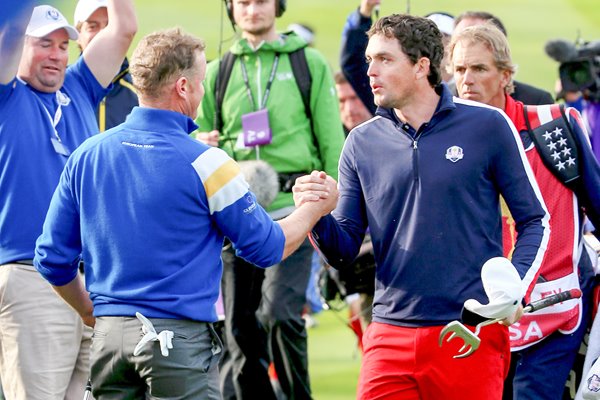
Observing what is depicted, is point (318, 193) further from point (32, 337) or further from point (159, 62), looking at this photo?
point (32, 337)

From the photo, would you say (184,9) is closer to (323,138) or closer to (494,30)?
(323,138)

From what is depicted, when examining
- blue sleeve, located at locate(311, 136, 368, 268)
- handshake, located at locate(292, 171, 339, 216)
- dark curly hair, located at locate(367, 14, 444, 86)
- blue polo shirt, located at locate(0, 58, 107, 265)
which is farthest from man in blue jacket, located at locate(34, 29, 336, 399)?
blue polo shirt, located at locate(0, 58, 107, 265)

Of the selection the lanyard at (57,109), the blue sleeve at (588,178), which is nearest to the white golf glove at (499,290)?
the blue sleeve at (588,178)

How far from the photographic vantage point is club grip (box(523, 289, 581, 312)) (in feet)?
19.0

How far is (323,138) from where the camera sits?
7.95m

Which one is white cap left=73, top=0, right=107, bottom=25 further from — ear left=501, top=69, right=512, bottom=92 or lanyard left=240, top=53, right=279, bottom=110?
ear left=501, top=69, right=512, bottom=92

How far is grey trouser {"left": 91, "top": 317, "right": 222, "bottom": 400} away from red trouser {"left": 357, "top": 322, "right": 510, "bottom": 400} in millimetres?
764

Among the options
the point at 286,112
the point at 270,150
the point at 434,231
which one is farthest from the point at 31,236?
the point at 286,112

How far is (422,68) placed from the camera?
5547 millimetres

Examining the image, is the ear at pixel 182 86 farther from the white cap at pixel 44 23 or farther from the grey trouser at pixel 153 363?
the white cap at pixel 44 23

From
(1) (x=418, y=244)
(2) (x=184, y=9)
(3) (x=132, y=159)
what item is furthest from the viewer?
(2) (x=184, y=9)

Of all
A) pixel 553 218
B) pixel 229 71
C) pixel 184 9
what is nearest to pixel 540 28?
pixel 184 9

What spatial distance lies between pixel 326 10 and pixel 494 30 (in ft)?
58.5

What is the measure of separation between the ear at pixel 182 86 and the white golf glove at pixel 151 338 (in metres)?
0.85
